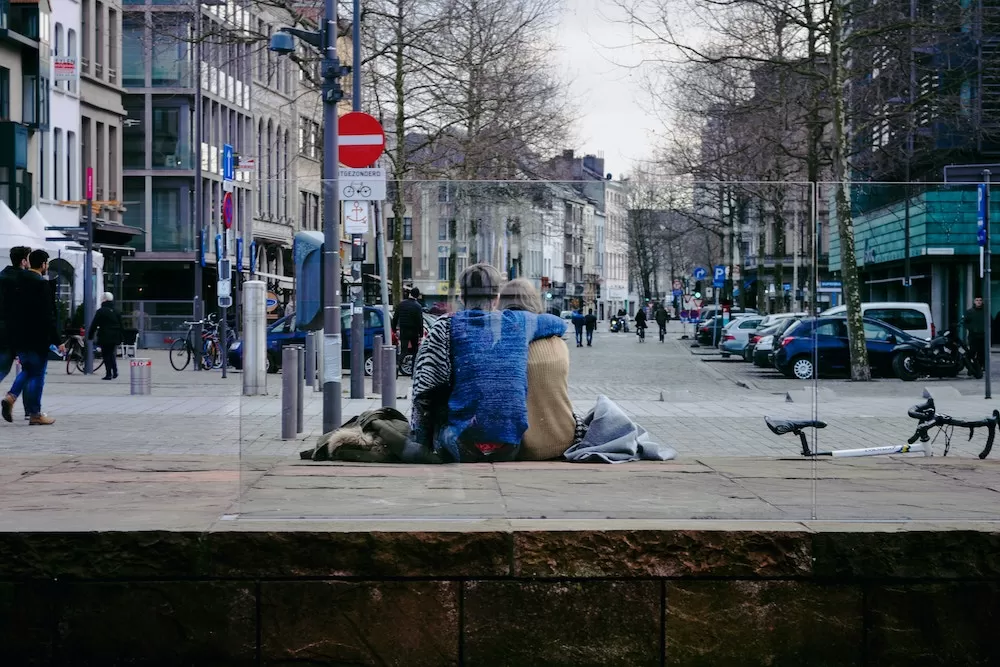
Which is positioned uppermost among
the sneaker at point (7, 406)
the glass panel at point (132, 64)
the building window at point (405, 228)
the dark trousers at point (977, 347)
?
the glass panel at point (132, 64)

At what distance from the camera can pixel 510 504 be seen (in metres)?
5.98

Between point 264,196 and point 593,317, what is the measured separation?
1.70m

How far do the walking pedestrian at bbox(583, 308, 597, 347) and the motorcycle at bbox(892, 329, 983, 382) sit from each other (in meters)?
1.55

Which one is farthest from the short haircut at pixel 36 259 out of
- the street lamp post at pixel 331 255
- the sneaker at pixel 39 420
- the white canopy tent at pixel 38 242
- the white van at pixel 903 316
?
the white canopy tent at pixel 38 242

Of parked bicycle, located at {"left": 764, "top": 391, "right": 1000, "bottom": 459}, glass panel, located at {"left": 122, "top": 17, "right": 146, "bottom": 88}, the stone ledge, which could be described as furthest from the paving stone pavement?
glass panel, located at {"left": 122, "top": 17, "right": 146, "bottom": 88}

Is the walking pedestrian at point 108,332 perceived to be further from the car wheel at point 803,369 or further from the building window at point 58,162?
the building window at point 58,162

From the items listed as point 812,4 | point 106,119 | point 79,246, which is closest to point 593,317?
point 812,4

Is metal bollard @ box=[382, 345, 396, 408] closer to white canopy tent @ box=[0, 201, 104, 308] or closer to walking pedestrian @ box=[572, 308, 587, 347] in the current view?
walking pedestrian @ box=[572, 308, 587, 347]

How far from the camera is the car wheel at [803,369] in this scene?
6500mm

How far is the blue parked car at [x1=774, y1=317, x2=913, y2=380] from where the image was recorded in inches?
258

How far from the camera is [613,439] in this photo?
24.6 feet

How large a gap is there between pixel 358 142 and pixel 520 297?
29.3ft

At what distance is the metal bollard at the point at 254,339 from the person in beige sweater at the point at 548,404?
136 centimetres

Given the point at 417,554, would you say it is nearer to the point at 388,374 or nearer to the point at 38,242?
the point at 388,374
